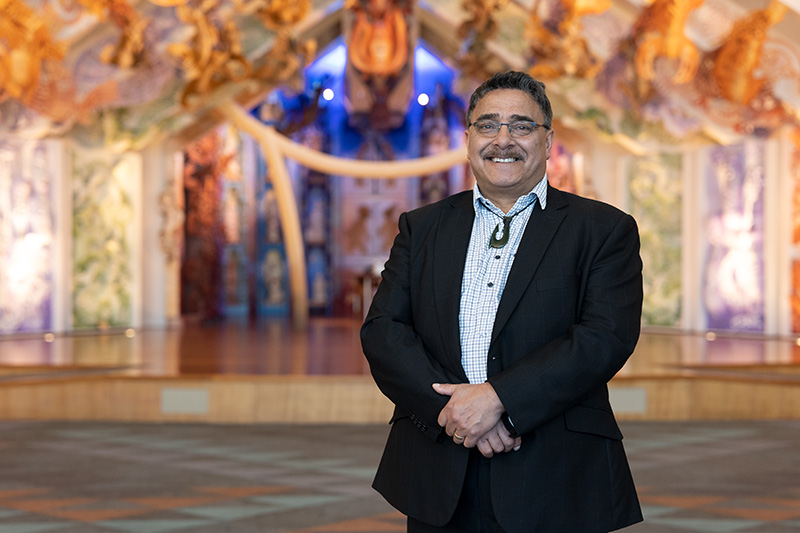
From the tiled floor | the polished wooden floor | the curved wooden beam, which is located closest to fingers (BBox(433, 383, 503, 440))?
the tiled floor

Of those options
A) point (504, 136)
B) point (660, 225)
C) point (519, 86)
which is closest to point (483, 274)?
point (504, 136)

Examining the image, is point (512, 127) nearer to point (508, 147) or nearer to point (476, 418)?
point (508, 147)

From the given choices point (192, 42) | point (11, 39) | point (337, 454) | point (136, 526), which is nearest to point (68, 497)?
point (136, 526)

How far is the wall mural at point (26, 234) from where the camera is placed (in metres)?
10.8

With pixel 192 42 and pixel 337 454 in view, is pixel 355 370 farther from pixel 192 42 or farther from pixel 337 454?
pixel 192 42

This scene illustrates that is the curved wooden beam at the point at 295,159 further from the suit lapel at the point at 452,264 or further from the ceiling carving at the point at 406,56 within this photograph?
the suit lapel at the point at 452,264

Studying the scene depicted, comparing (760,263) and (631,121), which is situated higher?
(631,121)

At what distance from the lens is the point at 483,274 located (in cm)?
212

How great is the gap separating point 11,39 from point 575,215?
28.8 feet

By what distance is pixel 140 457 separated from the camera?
5.38 metres

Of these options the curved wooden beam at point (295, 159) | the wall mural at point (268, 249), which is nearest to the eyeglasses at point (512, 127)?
the curved wooden beam at point (295, 159)

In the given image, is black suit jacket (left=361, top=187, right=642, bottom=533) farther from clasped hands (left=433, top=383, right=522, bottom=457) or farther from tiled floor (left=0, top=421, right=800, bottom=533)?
tiled floor (left=0, top=421, right=800, bottom=533)

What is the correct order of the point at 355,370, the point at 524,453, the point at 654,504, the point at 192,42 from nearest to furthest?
the point at 524,453 → the point at 654,504 → the point at 355,370 → the point at 192,42

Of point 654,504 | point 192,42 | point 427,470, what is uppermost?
point 192,42
